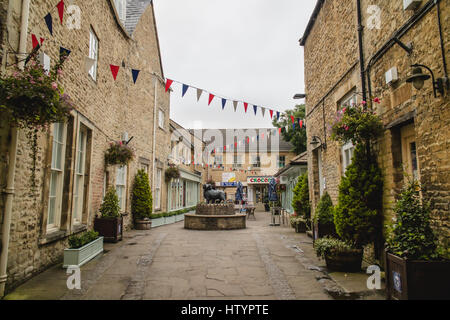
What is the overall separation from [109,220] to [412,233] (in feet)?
23.5

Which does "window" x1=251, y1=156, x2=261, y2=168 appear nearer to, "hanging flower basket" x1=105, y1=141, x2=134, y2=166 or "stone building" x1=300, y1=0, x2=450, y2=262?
"stone building" x1=300, y1=0, x2=450, y2=262

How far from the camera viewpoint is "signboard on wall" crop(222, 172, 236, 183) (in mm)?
31100

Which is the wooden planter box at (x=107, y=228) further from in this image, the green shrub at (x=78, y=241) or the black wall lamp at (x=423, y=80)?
the black wall lamp at (x=423, y=80)

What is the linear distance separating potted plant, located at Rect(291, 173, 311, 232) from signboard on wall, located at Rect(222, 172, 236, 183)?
1855cm

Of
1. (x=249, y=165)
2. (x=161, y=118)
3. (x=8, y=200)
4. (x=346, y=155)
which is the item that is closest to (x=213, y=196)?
(x=161, y=118)

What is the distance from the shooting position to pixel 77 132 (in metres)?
6.61

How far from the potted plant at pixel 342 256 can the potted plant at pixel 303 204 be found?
206 inches

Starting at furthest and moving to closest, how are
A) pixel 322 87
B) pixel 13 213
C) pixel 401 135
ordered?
pixel 322 87
pixel 401 135
pixel 13 213

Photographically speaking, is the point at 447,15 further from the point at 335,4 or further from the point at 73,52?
the point at 73,52

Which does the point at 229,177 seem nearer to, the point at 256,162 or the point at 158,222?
the point at 256,162

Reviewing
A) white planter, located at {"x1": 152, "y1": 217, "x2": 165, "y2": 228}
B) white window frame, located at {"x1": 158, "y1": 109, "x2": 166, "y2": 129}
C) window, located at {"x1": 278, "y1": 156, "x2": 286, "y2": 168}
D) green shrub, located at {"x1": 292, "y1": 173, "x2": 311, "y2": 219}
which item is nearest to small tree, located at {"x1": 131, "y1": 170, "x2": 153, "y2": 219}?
white planter, located at {"x1": 152, "y1": 217, "x2": 165, "y2": 228}
